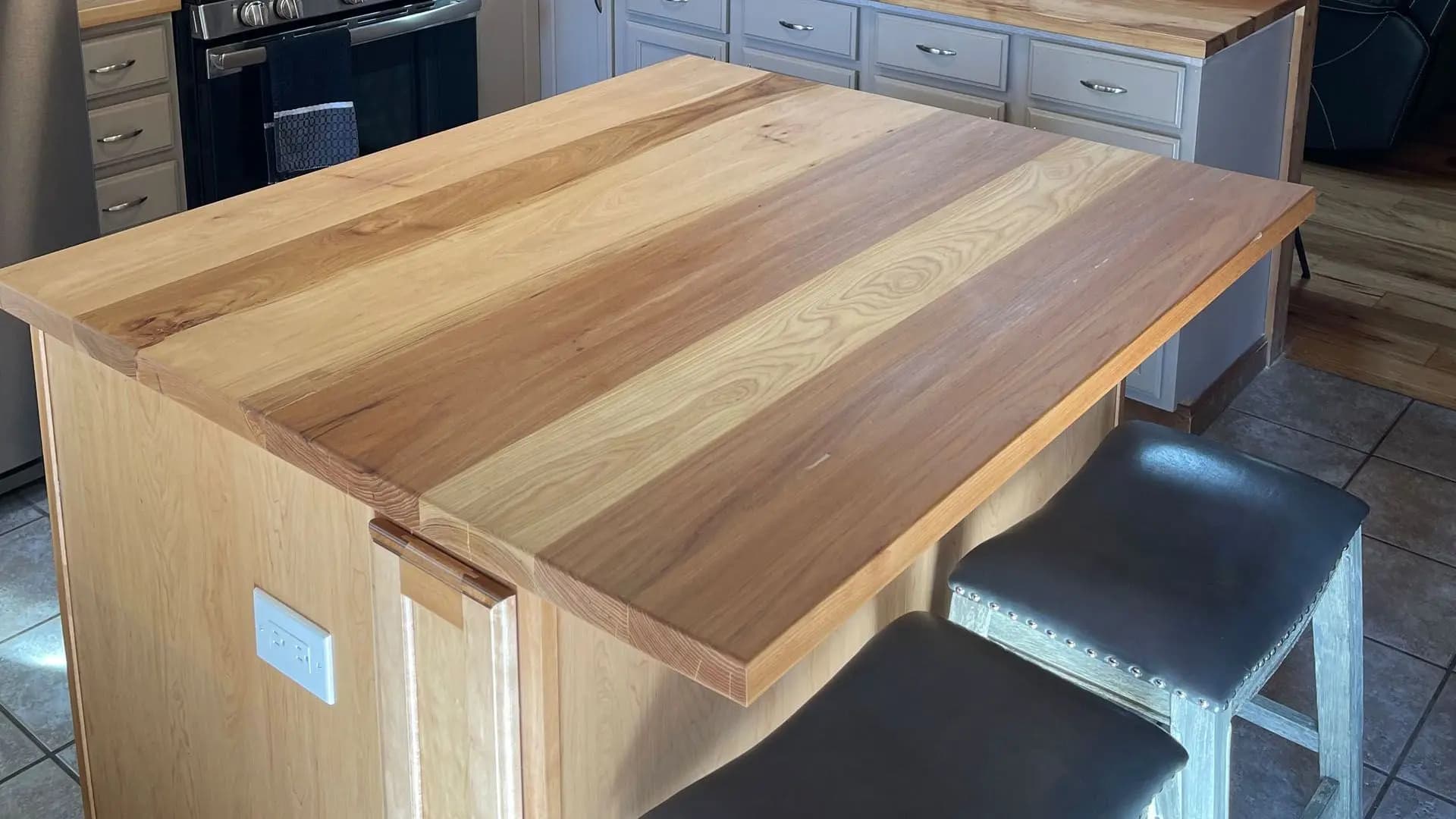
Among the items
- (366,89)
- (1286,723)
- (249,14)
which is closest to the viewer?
(1286,723)

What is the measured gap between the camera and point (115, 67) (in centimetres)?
305

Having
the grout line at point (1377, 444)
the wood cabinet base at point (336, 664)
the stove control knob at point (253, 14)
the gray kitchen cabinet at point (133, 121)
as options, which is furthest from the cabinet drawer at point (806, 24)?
the wood cabinet base at point (336, 664)

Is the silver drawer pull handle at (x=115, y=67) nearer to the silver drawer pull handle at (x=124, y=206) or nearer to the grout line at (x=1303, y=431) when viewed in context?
the silver drawer pull handle at (x=124, y=206)

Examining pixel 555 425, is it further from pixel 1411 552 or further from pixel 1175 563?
pixel 1411 552

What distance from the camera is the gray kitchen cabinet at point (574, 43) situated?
13.1ft

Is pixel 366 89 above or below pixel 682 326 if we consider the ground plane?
below

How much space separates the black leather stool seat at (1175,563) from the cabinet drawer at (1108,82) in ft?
4.49

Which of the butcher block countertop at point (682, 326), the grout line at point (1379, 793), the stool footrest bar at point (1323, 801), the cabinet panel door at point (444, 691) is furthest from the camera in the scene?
the grout line at point (1379, 793)

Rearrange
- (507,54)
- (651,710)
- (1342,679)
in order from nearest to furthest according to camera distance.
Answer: (651,710)
(1342,679)
(507,54)

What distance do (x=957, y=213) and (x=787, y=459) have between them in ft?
2.05

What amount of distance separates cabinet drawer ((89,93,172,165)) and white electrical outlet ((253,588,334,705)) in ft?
6.05

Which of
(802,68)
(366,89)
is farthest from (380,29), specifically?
(802,68)

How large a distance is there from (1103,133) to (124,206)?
2118mm

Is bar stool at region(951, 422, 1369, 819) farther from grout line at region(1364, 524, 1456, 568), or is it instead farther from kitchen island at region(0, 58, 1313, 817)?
grout line at region(1364, 524, 1456, 568)
